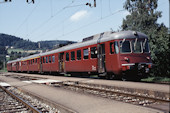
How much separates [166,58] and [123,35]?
10.1 meters

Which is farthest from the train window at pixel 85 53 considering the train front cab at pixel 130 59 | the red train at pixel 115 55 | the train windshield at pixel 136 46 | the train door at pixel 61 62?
the train door at pixel 61 62

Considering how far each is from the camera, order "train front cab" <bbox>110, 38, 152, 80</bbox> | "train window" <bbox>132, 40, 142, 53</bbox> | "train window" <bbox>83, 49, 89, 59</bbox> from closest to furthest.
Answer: "train front cab" <bbox>110, 38, 152, 80</bbox> < "train window" <bbox>132, 40, 142, 53</bbox> < "train window" <bbox>83, 49, 89, 59</bbox>

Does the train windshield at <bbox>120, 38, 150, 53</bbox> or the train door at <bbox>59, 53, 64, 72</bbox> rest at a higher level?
the train windshield at <bbox>120, 38, 150, 53</bbox>

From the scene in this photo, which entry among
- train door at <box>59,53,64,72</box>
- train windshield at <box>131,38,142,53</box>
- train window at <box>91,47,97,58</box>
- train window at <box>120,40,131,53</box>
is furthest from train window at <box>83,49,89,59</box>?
train door at <box>59,53,64,72</box>

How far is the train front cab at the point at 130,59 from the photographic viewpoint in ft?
48.1

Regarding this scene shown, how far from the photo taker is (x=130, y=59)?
1478 centimetres

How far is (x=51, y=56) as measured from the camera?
27.7m

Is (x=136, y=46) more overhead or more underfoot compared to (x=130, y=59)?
more overhead

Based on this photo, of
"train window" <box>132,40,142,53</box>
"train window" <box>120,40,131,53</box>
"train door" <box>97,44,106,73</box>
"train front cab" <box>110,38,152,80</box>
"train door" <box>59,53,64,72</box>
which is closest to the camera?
"train front cab" <box>110,38,152,80</box>

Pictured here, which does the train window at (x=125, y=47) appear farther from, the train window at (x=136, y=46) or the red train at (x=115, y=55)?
the train window at (x=136, y=46)

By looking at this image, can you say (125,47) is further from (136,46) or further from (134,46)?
(136,46)

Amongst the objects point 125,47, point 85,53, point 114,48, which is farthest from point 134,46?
point 85,53

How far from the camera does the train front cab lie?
14664 mm

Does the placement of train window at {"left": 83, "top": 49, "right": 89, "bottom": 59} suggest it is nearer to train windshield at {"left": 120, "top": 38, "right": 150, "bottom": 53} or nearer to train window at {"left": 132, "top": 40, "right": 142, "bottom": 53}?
train windshield at {"left": 120, "top": 38, "right": 150, "bottom": 53}
